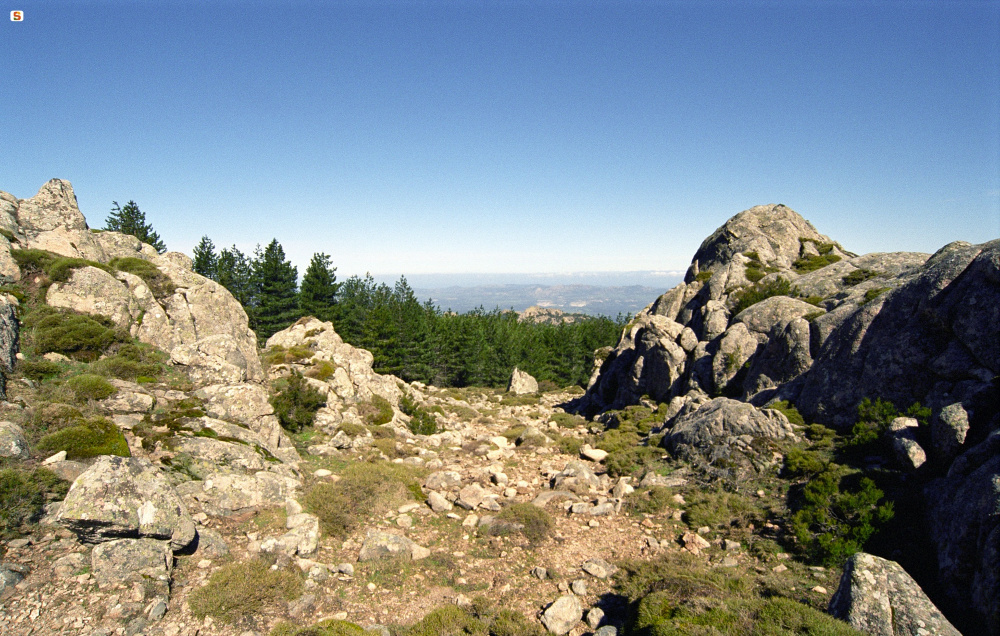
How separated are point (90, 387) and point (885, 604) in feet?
74.6

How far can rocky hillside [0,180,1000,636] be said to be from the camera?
913 centimetres

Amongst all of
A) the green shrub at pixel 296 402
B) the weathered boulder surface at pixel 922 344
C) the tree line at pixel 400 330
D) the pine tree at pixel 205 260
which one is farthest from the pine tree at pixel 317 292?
the weathered boulder surface at pixel 922 344

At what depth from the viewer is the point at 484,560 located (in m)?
13.3

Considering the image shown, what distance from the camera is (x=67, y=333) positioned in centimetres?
1858

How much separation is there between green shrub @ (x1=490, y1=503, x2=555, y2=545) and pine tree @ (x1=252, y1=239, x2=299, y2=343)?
48.7 m

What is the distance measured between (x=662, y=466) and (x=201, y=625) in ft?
57.8

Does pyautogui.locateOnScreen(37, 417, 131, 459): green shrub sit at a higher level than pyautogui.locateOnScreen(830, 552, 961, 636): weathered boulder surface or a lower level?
higher

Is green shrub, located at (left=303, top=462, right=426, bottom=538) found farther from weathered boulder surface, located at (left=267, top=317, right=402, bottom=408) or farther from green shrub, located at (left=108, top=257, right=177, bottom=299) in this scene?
green shrub, located at (left=108, top=257, right=177, bottom=299)

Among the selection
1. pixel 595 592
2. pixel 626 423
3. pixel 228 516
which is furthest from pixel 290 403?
pixel 626 423

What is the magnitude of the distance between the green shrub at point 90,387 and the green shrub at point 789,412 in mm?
27168

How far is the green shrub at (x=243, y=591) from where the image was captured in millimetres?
9328

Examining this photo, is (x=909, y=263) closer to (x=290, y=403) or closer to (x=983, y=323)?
(x=983, y=323)

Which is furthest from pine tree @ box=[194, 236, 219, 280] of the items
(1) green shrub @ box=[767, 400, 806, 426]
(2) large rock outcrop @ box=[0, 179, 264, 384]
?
(1) green shrub @ box=[767, 400, 806, 426]

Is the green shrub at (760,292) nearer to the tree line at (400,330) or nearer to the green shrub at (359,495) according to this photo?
the green shrub at (359,495)
